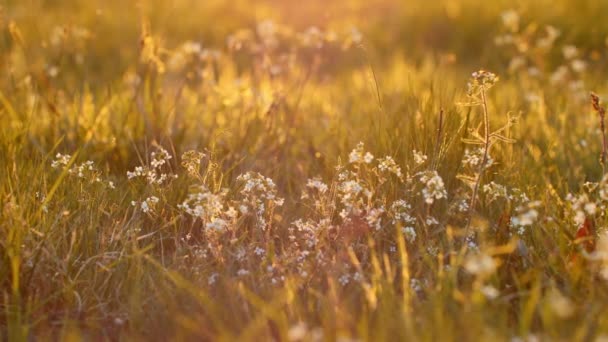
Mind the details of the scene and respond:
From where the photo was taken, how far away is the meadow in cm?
218

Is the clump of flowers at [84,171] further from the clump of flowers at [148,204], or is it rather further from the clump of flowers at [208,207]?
the clump of flowers at [208,207]

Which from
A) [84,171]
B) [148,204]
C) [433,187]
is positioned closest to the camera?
[433,187]

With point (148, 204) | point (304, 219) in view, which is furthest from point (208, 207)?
point (304, 219)

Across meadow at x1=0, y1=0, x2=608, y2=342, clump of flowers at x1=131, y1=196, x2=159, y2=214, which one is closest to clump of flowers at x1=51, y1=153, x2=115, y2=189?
meadow at x1=0, y1=0, x2=608, y2=342

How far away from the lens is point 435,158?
2.80 meters

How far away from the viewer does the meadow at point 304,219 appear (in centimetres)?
218

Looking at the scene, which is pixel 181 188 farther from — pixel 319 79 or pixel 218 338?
pixel 319 79

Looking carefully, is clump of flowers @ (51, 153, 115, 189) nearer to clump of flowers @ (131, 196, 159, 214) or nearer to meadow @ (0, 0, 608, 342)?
meadow @ (0, 0, 608, 342)

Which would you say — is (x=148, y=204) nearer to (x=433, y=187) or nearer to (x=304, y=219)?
(x=304, y=219)

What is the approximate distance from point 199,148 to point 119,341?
1.34 metres

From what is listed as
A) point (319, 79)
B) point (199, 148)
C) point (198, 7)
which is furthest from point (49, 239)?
point (198, 7)

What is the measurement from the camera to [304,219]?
2.88 m

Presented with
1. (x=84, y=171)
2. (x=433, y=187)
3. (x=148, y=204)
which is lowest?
(x=433, y=187)

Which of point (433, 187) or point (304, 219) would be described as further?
point (304, 219)
